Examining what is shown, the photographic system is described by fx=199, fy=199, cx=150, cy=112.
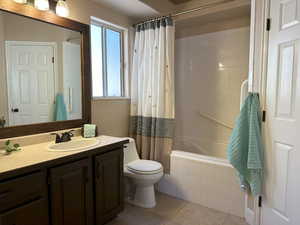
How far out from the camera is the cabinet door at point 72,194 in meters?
1.41

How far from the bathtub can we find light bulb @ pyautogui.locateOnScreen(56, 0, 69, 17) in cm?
196

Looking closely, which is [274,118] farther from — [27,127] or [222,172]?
[27,127]

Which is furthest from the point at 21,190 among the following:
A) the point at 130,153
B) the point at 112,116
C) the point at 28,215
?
the point at 112,116

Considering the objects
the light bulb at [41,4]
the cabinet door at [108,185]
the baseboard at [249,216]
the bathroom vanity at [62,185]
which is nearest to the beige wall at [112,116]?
the bathroom vanity at [62,185]

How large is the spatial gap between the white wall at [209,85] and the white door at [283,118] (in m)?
1.28

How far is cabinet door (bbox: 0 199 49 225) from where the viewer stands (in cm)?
116

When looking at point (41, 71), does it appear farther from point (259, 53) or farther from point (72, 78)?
point (259, 53)

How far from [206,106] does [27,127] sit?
2542mm

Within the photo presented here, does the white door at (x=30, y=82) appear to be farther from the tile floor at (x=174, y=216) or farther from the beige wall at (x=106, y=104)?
the tile floor at (x=174, y=216)

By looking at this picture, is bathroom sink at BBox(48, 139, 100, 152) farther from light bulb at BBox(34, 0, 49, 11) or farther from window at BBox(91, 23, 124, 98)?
light bulb at BBox(34, 0, 49, 11)

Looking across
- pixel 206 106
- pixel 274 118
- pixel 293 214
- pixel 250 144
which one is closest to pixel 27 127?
pixel 250 144

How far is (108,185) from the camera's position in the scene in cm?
185

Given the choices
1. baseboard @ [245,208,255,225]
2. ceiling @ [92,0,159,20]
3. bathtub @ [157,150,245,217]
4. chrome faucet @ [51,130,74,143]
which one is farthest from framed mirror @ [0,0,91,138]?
baseboard @ [245,208,255,225]

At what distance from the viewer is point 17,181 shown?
119cm
